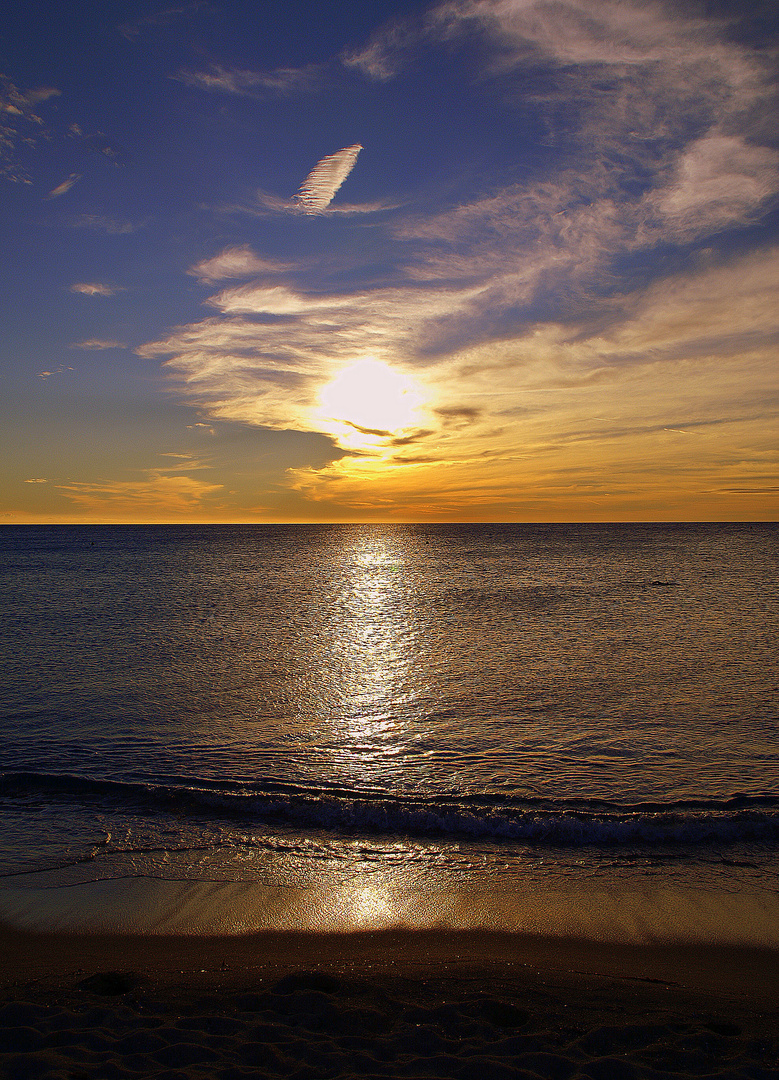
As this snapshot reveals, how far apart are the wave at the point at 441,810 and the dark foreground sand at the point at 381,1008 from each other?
10.4 ft

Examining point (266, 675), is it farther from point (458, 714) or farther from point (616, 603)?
point (616, 603)

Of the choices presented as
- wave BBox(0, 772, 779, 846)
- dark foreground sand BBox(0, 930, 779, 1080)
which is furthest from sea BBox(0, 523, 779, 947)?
dark foreground sand BBox(0, 930, 779, 1080)

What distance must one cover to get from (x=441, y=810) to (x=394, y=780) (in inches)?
69.9

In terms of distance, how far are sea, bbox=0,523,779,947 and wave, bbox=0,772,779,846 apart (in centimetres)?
5

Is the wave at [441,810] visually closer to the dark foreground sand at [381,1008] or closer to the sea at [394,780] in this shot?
the sea at [394,780]

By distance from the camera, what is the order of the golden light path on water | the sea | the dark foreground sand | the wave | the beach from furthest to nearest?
1. the golden light path on water
2. the wave
3. the sea
4. the beach
5. the dark foreground sand

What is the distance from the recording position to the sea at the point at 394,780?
7926 millimetres

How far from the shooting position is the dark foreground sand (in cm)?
513

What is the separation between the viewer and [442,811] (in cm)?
1084

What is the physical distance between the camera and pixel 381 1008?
19.5ft

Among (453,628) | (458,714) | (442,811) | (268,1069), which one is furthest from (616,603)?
(268,1069)

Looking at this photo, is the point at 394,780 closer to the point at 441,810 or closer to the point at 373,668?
the point at 441,810

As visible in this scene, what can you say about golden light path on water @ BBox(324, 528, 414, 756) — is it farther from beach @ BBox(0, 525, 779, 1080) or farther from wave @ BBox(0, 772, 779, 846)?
wave @ BBox(0, 772, 779, 846)

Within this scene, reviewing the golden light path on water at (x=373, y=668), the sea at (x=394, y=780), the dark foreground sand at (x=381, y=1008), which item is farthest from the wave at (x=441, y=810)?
the dark foreground sand at (x=381, y=1008)
